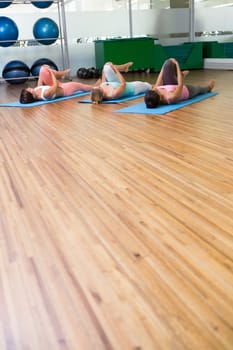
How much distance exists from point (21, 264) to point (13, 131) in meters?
1.99

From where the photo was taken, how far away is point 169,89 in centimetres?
367

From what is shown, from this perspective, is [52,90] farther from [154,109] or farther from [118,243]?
[118,243]

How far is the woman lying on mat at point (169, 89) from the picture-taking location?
3531mm

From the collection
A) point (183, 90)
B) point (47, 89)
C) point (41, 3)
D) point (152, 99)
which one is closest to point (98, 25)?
point (41, 3)

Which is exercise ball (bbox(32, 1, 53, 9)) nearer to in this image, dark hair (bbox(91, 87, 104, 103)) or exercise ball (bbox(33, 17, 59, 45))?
exercise ball (bbox(33, 17, 59, 45))

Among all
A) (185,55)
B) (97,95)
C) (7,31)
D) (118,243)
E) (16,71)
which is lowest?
(118,243)

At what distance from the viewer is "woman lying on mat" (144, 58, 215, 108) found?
11.6 feet

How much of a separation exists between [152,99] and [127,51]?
383 centimetres

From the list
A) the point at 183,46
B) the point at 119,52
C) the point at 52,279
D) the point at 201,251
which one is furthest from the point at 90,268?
the point at 183,46

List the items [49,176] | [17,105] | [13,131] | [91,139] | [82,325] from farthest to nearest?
[17,105] < [13,131] < [91,139] < [49,176] < [82,325]

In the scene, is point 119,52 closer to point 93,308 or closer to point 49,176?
point 49,176

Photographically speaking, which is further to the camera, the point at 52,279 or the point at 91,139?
the point at 91,139

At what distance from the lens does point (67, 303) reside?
1009 millimetres

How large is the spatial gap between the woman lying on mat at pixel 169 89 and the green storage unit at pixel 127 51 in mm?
3320
